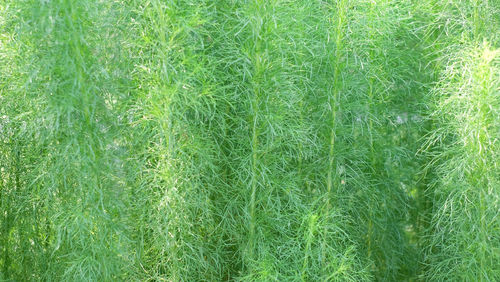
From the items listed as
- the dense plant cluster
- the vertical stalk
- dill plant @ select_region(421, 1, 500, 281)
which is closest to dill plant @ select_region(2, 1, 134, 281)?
the dense plant cluster

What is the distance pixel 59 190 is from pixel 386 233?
2407 millimetres

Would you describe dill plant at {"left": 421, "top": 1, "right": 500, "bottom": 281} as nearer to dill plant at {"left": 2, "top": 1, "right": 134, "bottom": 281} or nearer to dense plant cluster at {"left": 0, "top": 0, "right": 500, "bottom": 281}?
dense plant cluster at {"left": 0, "top": 0, "right": 500, "bottom": 281}

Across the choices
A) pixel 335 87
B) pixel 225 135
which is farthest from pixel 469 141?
pixel 225 135

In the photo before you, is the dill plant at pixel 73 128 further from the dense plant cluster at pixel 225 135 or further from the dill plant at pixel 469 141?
the dill plant at pixel 469 141

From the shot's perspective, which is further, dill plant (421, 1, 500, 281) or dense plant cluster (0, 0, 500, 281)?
dill plant (421, 1, 500, 281)

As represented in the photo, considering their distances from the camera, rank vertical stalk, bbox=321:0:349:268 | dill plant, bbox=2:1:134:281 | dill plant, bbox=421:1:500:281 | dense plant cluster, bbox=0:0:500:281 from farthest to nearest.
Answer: vertical stalk, bbox=321:0:349:268 → dill plant, bbox=421:1:500:281 → dense plant cluster, bbox=0:0:500:281 → dill plant, bbox=2:1:134:281

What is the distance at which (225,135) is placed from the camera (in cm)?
417

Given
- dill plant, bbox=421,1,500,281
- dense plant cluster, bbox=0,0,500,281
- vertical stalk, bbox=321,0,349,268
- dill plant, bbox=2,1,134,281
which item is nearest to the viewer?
dill plant, bbox=2,1,134,281

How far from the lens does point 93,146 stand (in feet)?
12.6

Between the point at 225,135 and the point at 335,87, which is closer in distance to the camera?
the point at 225,135

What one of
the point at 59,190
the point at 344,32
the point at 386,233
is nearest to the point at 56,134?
the point at 59,190

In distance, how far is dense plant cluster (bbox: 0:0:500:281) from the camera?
382cm

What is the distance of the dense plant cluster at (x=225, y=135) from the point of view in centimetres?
382

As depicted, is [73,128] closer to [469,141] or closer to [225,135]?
[225,135]
